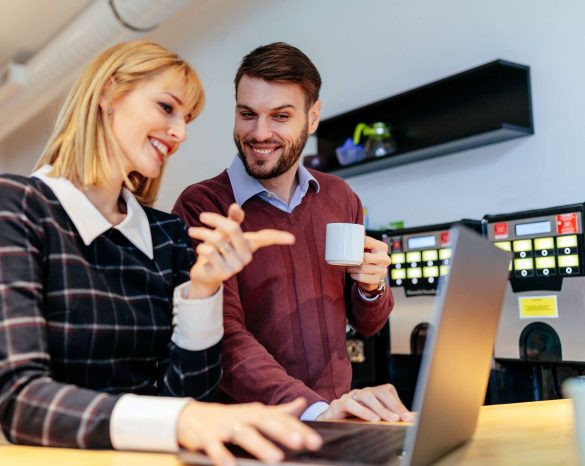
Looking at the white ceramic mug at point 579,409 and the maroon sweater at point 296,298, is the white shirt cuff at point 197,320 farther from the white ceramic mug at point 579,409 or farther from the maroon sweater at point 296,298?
the white ceramic mug at point 579,409

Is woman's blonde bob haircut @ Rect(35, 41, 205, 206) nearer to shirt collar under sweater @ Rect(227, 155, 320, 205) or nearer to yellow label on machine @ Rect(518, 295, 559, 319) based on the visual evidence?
shirt collar under sweater @ Rect(227, 155, 320, 205)

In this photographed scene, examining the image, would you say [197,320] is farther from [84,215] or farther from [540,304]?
[540,304]

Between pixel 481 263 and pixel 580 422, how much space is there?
213mm

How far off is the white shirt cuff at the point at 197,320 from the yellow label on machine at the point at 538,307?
124cm

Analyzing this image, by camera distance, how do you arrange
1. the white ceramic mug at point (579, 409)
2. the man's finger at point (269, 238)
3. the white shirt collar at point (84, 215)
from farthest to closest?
the white shirt collar at point (84, 215), the man's finger at point (269, 238), the white ceramic mug at point (579, 409)

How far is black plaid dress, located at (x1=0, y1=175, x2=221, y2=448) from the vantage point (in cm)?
96

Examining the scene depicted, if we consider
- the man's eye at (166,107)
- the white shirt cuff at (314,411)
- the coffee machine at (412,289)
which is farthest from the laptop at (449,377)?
the coffee machine at (412,289)

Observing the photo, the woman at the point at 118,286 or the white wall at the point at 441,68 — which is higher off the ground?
the white wall at the point at 441,68

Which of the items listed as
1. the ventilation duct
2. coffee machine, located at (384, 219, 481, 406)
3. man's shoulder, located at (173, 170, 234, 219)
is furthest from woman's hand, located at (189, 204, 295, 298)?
the ventilation duct

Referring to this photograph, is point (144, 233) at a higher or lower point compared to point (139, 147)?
lower

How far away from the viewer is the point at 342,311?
1.84m

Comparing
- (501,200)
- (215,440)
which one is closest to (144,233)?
(215,440)

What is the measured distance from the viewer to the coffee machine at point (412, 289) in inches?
98.2

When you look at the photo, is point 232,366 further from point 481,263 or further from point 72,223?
point 481,263
